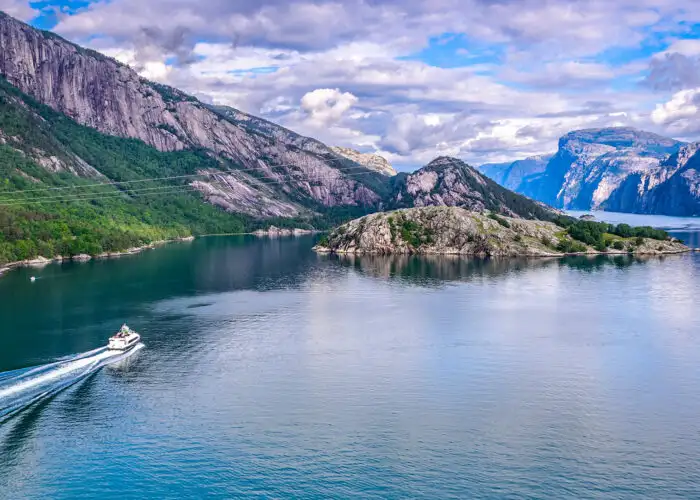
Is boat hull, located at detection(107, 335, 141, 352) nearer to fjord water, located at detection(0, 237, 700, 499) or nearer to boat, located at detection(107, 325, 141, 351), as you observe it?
boat, located at detection(107, 325, 141, 351)

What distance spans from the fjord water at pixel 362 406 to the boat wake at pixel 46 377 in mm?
2268

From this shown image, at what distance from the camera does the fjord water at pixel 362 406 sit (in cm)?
7075

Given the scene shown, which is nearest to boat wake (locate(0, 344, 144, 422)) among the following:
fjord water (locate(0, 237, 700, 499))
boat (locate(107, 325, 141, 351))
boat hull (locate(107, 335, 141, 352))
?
boat hull (locate(107, 335, 141, 352))

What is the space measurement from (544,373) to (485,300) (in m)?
70.4

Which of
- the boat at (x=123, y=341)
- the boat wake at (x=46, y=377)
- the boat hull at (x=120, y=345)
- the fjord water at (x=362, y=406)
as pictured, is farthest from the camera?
the boat at (x=123, y=341)

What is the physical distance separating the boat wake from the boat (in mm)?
1193

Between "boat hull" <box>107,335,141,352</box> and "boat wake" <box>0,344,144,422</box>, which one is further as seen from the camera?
"boat hull" <box>107,335,141,352</box>

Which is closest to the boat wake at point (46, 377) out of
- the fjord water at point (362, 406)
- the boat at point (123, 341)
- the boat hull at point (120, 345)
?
the boat hull at point (120, 345)

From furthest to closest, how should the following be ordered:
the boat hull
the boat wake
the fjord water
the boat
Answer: the boat < the boat hull < the boat wake < the fjord water

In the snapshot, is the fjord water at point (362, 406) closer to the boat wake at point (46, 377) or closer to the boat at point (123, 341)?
the boat wake at point (46, 377)

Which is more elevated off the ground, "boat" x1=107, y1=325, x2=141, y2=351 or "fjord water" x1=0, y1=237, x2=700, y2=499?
"boat" x1=107, y1=325, x2=141, y2=351

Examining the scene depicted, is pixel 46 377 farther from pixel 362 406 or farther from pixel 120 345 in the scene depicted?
pixel 362 406

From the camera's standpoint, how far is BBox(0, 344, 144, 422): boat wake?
300 feet

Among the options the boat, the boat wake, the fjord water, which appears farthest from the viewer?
the boat
